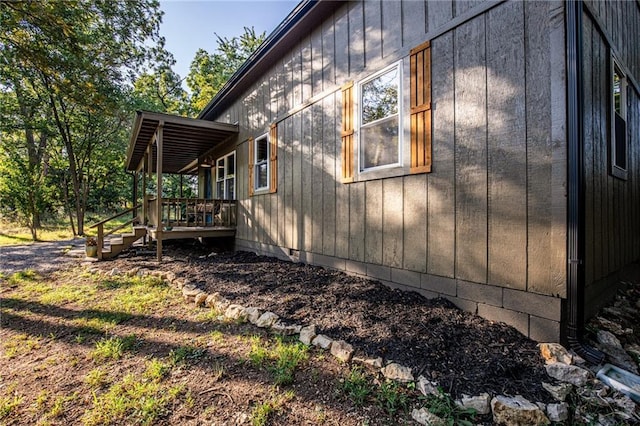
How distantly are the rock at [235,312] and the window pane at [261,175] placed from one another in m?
3.82

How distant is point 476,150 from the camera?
8.85 feet

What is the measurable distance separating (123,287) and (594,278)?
595cm

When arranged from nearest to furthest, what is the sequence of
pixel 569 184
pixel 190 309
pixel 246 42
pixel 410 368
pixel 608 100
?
pixel 410 368, pixel 569 184, pixel 608 100, pixel 190 309, pixel 246 42

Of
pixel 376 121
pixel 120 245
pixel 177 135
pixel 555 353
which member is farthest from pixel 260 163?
pixel 555 353

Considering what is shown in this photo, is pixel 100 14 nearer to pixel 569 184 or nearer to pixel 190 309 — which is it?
pixel 190 309

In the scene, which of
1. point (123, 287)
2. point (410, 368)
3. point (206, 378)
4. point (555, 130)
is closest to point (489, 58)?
point (555, 130)

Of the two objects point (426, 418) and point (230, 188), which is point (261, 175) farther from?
point (426, 418)

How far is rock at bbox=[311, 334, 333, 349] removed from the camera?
234 cm

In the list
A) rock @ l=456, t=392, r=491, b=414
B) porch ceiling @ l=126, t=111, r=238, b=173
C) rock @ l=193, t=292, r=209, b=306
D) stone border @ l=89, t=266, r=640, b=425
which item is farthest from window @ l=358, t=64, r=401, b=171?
porch ceiling @ l=126, t=111, r=238, b=173

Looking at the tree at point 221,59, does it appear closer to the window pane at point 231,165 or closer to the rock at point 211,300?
the window pane at point 231,165

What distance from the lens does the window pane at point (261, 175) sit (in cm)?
664

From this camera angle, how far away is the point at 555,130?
7.25 ft

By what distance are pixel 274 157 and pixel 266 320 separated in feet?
12.9

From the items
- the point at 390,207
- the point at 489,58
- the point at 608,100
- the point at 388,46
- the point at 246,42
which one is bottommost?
the point at 390,207
